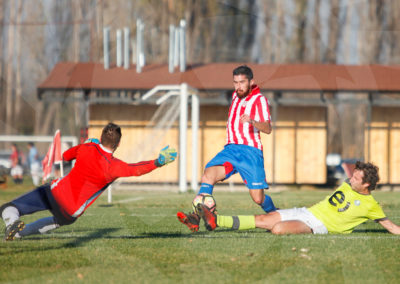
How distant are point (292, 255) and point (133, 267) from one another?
157cm

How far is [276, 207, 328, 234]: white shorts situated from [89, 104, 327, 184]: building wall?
16188mm

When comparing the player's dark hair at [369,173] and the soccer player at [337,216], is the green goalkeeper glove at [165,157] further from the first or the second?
the player's dark hair at [369,173]

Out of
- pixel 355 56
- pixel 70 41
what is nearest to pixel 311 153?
pixel 355 56

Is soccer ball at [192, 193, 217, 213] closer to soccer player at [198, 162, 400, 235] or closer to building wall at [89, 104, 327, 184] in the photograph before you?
soccer player at [198, 162, 400, 235]

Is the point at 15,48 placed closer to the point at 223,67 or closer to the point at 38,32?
the point at 38,32

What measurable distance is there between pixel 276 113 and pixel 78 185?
18166mm

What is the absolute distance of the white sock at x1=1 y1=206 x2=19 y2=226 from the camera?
7285 mm

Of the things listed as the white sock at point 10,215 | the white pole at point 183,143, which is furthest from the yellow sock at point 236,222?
the white pole at point 183,143

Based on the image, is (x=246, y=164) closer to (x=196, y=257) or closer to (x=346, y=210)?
(x=346, y=210)

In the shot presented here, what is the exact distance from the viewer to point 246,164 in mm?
8305

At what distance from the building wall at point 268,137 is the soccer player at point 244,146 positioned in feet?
52.8

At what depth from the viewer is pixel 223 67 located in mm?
25047

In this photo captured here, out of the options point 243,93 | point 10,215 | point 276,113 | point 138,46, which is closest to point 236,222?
point 243,93

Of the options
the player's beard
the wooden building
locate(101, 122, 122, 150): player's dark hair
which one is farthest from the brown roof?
locate(101, 122, 122, 150): player's dark hair
